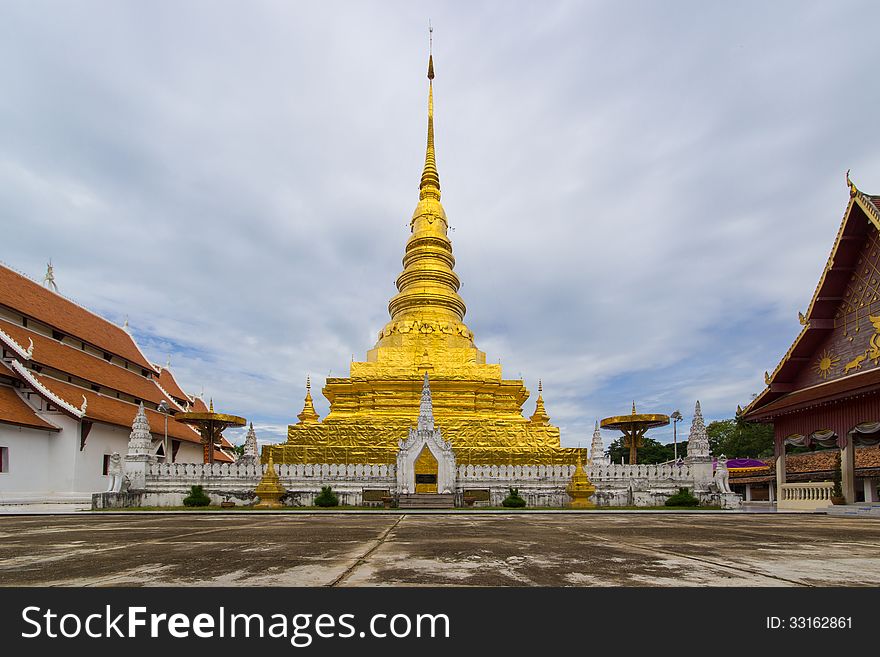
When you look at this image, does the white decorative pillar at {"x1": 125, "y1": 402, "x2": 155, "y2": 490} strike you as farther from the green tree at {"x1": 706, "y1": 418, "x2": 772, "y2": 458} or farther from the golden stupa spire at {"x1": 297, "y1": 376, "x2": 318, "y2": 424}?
the green tree at {"x1": 706, "y1": 418, "x2": 772, "y2": 458}

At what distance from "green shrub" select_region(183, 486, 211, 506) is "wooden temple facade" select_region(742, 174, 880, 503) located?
68.3 ft

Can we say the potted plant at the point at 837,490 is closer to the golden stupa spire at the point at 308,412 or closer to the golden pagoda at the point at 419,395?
the golden pagoda at the point at 419,395

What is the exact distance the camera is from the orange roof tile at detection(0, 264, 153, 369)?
86.6 feet

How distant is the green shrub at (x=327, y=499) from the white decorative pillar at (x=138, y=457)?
6.72 meters

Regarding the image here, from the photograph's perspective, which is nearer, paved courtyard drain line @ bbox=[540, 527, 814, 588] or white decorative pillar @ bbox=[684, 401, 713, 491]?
paved courtyard drain line @ bbox=[540, 527, 814, 588]

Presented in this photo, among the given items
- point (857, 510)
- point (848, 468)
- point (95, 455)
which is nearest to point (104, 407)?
point (95, 455)

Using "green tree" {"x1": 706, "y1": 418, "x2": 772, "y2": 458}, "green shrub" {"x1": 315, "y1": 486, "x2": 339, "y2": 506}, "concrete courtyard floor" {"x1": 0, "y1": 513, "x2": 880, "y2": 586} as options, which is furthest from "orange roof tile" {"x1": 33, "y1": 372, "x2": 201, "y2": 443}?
"green tree" {"x1": 706, "y1": 418, "x2": 772, "y2": 458}

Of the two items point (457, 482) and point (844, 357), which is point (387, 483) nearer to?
point (457, 482)

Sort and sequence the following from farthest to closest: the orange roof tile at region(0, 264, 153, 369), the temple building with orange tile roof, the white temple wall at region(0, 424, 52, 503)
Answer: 1. the orange roof tile at region(0, 264, 153, 369)
2. the temple building with orange tile roof
3. the white temple wall at region(0, 424, 52, 503)

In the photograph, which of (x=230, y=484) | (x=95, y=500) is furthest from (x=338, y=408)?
(x=95, y=500)

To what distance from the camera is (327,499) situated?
19.8 meters

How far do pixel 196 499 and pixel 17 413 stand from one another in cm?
864
